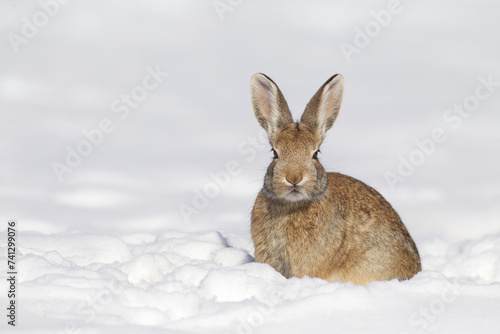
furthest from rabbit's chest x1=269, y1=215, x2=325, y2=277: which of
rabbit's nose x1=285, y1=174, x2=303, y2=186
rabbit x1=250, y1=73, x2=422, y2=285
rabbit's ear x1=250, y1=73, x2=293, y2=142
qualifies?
rabbit's ear x1=250, y1=73, x2=293, y2=142

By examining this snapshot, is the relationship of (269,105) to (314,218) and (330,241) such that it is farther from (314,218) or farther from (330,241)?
(330,241)

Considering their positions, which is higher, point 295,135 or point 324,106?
point 324,106

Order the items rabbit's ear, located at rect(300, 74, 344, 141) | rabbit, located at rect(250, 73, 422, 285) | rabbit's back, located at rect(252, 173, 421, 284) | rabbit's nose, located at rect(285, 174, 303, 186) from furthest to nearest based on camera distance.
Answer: rabbit's ear, located at rect(300, 74, 344, 141), rabbit's back, located at rect(252, 173, 421, 284), rabbit, located at rect(250, 73, 422, 285), rabbit's nose, located at rect(285, 174, 303, 186)

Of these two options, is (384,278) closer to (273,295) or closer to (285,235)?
(285,235)

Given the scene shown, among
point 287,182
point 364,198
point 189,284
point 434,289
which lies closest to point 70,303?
point 189,284

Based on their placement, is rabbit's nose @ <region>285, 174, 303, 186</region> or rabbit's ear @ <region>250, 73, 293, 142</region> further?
rabbit's ear @ <region>250, 73, 293, 142</region>

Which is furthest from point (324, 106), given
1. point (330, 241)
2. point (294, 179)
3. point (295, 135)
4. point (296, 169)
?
point (330, 241)

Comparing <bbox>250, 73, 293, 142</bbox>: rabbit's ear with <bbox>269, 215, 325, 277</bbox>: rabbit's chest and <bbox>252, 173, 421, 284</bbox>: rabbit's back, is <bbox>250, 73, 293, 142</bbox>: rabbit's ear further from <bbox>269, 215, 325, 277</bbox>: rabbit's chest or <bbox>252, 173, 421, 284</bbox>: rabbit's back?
<bbox>269, 215, 325, 277</bbox>: rabbit's chest
